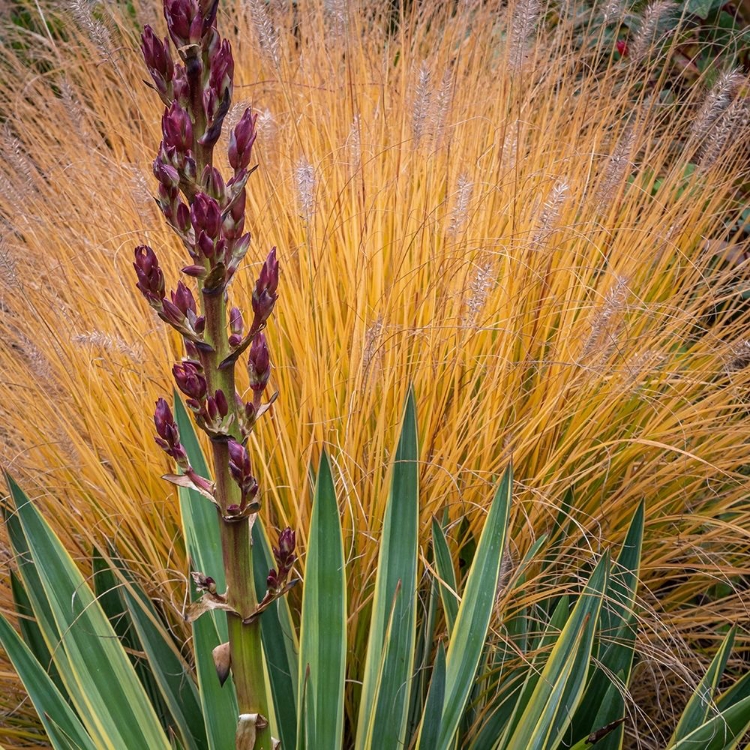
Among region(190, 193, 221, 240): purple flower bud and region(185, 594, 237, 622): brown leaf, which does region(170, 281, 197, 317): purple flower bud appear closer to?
→ region(190, 193, 221, 240): purple flower bud

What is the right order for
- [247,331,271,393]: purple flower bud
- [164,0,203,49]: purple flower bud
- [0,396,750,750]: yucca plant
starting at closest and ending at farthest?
[164,0,203,49]: purple flower bud < [247,331,271,393]: purple flower bud < [0,396,750,750]: yucca plant

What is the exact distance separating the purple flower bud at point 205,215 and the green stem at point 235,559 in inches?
2.9

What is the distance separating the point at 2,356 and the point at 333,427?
0.98m

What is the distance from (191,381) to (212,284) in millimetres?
99

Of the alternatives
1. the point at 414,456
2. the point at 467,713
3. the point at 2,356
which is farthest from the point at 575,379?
the point at 2,356

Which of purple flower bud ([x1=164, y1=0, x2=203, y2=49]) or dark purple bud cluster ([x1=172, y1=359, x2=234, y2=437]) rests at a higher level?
purple flower bud ([x1=164, y1=0, x2=203, y2=49])

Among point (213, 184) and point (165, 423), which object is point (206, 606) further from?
point (213, 184)

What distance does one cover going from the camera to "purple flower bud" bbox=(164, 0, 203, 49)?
29.2 inches

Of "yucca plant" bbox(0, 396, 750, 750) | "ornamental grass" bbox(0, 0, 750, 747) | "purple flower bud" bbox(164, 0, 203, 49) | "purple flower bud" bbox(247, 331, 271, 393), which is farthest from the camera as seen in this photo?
"ornamental grass" bbox(0, 0, 750, 747)

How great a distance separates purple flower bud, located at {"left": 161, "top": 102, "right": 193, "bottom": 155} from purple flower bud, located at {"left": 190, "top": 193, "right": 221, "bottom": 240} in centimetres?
5

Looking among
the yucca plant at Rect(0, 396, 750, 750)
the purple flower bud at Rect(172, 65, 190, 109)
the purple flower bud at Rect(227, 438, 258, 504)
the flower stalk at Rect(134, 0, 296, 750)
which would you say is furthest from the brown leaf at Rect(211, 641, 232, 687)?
the purple flower bud at Rect(172, 65, 190, 109)

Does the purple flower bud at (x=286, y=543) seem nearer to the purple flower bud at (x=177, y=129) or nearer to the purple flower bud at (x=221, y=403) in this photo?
the purple flower bud at (x=221, y=403)

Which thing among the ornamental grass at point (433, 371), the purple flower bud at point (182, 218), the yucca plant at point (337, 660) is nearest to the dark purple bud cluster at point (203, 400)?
the purple flower bud at point (182, 218)

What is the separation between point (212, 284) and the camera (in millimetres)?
791
